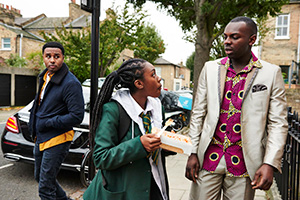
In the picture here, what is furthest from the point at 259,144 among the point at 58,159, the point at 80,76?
the point at 80,76

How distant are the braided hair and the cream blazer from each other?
0.63 meters

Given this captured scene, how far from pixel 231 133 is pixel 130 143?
2.67 ft

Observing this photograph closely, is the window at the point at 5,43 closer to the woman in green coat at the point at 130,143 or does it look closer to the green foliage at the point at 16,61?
the green foliage at the point at 16,61

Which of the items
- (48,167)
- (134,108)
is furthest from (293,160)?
(48,167)

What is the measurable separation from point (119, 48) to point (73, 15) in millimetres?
23958

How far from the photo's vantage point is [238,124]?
204 cm

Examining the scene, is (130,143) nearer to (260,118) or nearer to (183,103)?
(260,118)

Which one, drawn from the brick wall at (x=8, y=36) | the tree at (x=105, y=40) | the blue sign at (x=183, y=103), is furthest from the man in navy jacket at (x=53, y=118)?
the brick wall at (x=8, y=36)

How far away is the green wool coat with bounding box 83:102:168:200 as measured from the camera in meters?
1.66

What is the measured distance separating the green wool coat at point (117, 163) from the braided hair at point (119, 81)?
0.07m

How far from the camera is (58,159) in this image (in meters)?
2.94

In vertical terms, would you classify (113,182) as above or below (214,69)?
below

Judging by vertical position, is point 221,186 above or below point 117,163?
below

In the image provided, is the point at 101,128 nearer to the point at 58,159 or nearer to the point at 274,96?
the point at 274,96
